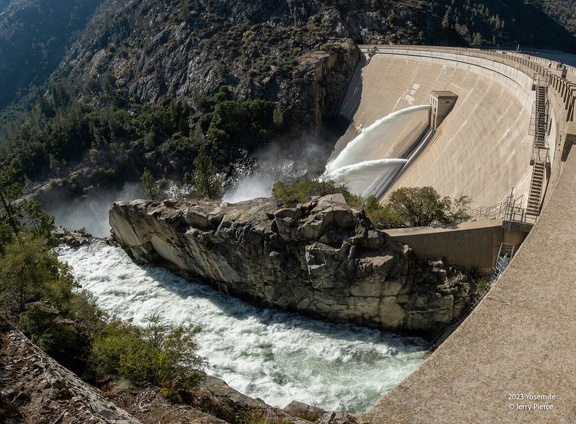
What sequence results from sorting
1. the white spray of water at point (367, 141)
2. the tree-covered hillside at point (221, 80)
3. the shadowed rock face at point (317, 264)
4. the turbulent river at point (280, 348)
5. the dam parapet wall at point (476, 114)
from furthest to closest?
the tree-covered hillside at point (221, 80) → the white spray of water at point (367, 141) → the dam parapet wall at point (476, 114) → the shadowed rock face at point (317, 264) → the turbulent river at point (280, 348)

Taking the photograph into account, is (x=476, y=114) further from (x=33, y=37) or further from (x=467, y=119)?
(x=33, y=37)

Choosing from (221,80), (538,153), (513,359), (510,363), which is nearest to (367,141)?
(538,153)

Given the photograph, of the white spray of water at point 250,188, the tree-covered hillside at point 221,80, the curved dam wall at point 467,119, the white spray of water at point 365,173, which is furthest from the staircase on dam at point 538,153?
the tree-covered hillside at point 221,80

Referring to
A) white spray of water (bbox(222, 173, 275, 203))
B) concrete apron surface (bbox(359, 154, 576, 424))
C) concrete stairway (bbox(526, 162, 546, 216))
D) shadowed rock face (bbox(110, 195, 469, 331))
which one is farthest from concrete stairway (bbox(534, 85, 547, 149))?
white spray of water (bbox(222, 173, 275, 203))

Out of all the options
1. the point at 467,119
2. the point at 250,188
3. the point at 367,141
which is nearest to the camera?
the point at 467,119

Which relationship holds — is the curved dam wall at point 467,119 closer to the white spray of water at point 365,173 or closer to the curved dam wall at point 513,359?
the white spray of water at point 365,173

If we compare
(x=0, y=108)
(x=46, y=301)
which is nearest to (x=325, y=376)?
(x=46, y=301)

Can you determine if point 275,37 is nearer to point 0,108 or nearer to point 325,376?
point 325,376
